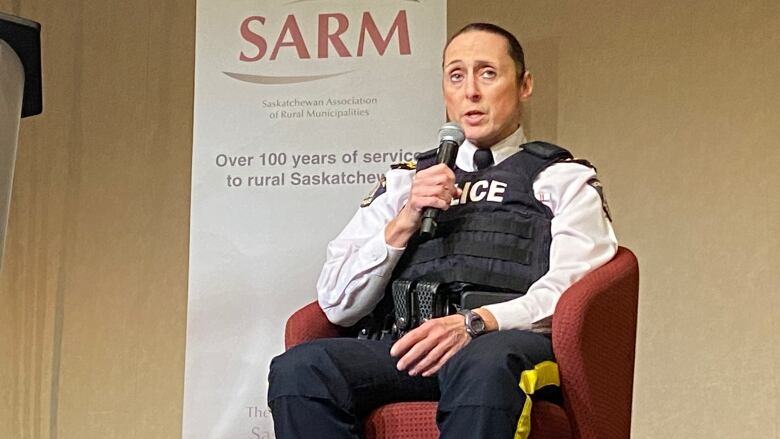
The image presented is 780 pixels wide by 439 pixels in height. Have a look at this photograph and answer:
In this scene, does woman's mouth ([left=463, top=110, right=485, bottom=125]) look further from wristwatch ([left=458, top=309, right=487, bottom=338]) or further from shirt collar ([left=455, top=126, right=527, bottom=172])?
wristwatch ([left=458, top=309, right=487, bottom=338])

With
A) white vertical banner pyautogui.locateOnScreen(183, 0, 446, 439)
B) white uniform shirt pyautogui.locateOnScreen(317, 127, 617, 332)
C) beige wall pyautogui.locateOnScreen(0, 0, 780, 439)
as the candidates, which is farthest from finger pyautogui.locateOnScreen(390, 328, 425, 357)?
beige wall pyautogui.locateOnScreen(0, 0, 780, 439)

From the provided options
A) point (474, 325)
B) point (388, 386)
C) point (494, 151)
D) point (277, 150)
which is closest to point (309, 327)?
point (388, 386)

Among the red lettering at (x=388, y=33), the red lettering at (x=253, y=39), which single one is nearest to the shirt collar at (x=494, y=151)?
the red lettering at (x=388, y=33)

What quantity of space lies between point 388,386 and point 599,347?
398 mm

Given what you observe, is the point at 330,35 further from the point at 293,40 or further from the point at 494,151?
the point at 494,151

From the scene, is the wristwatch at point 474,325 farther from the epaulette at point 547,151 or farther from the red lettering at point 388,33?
the red lettering at point 388,33

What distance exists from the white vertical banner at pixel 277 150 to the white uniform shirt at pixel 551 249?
1.76ft

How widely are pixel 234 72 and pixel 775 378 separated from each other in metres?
1.72

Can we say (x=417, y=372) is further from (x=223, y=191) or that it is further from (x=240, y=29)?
(x=240, y=29)

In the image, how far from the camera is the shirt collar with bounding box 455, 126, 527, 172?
2320 mm

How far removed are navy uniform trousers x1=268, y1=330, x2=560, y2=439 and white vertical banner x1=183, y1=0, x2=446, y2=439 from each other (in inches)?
34.6

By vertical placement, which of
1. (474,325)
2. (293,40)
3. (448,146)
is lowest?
(474,325)

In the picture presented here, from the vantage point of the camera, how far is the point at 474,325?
6.27 feet

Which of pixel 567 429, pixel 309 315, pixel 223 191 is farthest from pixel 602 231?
pixel 223 191
